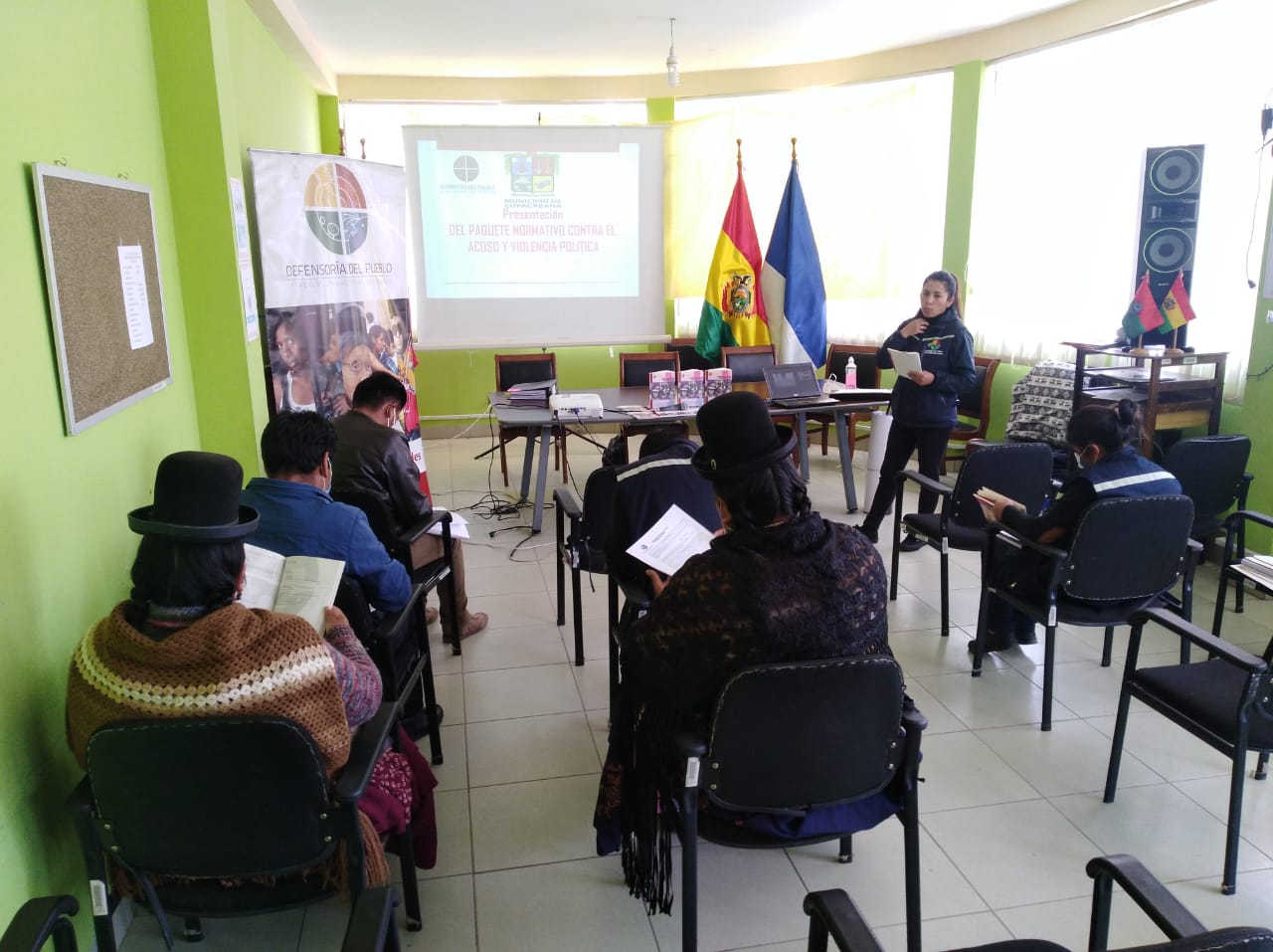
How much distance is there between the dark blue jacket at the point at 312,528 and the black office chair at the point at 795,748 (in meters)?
1.09

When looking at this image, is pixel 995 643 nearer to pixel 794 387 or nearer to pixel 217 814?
pixel 794 387

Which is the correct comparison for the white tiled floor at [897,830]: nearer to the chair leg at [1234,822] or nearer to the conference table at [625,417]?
the chair leg at [1234,822]

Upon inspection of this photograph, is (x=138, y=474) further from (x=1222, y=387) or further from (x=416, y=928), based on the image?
(x=1222, y=387)

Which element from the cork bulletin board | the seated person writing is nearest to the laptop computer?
the seated person writing

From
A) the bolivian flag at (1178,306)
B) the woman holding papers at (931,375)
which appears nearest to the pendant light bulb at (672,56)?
the woman holding papers at (931,375)

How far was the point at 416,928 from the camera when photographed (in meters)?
2.03

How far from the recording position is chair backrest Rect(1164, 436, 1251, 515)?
130 inches

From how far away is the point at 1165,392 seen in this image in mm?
4340

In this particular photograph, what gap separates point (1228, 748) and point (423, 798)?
73.1 inches

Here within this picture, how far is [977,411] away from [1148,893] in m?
5.14

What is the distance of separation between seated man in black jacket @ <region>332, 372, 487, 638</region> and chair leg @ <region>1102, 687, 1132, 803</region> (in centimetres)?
220

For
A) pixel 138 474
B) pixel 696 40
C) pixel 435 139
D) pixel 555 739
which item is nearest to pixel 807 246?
pixel 696 40

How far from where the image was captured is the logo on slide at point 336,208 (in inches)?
161

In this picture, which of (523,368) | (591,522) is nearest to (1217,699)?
(591,522)
